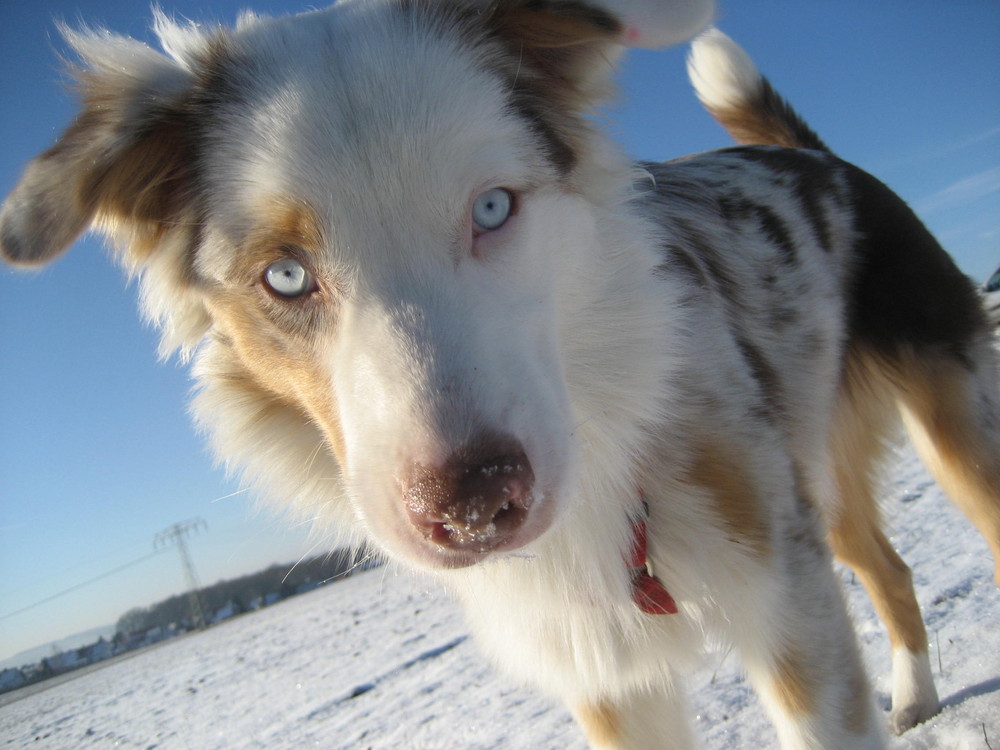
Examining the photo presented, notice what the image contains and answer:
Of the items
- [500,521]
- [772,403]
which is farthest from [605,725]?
[500,521]

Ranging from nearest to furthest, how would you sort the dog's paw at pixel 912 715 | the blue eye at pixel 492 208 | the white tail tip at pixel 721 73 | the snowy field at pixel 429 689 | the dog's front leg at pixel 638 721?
1. the blue eye at pixel 492 208
2. the dog's front leg at pixel 638 721
3. the dog's paw at pixel 912 715
4. the snowy field at pixel 429 689
5. the white tail tip at pixel 721 73

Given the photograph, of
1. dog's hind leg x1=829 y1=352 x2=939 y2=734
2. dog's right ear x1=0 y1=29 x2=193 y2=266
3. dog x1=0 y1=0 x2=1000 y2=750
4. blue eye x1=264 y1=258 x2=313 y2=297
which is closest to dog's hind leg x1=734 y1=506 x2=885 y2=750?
dog x1=0 y1=0 x2=1000 y2=750

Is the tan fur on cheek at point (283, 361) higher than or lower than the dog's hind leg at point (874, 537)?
higher

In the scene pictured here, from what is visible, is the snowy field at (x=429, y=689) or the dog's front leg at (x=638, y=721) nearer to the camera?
the dog's front leg at (x=638, y=721)

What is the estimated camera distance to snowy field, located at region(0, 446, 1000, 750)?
285 cm

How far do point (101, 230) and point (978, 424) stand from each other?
10.7 ft

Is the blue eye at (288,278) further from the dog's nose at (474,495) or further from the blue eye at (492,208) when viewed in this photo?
the dog's nose at (474,495)

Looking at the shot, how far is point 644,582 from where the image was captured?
209cm

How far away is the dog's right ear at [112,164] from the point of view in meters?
1.83

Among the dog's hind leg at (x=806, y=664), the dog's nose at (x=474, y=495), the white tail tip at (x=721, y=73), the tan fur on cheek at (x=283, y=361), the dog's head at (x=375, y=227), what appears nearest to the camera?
the dog's nose at (x=474, y=495)

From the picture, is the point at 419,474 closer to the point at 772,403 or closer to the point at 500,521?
the point at 500,521

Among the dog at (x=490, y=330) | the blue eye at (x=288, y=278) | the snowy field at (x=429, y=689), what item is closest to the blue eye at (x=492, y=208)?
the dog at (x=490, y=330)

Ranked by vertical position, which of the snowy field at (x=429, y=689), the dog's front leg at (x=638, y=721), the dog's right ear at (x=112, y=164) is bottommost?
the snowy field at (x=429, y=689)

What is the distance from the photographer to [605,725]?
238 cm
